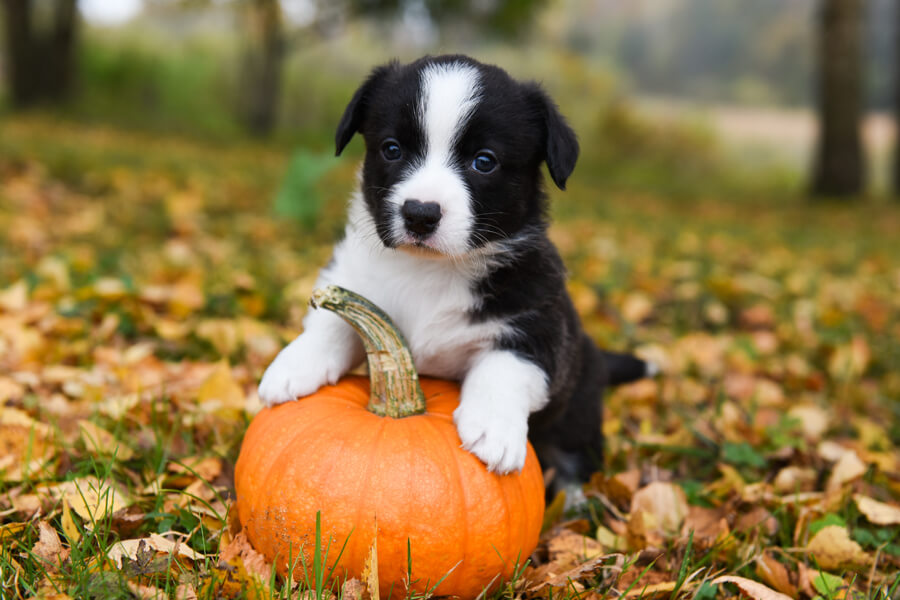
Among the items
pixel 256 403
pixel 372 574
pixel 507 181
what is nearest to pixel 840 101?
pixel 507 181

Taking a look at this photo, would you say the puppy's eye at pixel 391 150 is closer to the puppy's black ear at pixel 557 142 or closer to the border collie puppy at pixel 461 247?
the border collie puppy at pixel 461 247

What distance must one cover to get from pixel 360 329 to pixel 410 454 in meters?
0.38

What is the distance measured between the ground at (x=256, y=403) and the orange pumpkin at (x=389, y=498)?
10 centimetres

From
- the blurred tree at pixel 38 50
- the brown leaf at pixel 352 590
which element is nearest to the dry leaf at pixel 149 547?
the brown leaf at pixel 352 590

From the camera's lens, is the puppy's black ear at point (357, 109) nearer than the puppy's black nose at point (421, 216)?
No

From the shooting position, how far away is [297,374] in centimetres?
208

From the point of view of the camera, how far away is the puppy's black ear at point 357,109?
2285 millimetres

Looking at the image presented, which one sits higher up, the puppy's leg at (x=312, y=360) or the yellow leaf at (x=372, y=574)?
the puppy's leg at (x=312, y=360)

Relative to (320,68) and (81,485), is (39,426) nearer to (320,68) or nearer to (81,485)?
(81,485)

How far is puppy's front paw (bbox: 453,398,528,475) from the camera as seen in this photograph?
184cm

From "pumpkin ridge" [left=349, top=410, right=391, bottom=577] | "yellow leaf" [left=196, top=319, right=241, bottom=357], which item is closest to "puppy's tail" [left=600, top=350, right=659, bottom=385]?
"pumpkin ridge" [left=349, top=410, right=391, bottom=577]

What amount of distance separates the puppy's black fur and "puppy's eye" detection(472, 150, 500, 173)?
2 centimetres

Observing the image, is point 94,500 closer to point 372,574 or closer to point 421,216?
point 372,574

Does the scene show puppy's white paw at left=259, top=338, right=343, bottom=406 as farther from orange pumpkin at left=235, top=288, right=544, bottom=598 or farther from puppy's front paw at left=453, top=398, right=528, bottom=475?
puppy's front paw at left=453, top=398, right=528, bottom=475
